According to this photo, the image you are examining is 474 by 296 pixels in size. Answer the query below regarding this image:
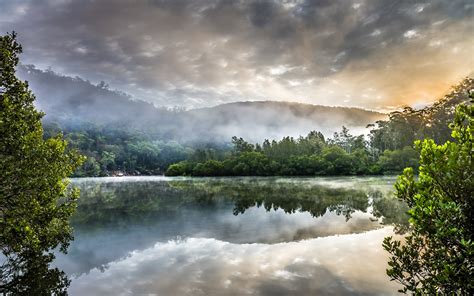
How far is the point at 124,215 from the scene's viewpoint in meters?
32.1

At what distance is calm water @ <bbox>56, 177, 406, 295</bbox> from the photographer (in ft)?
40.9

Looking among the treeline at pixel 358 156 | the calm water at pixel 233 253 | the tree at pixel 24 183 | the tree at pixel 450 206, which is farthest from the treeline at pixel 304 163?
the tree at pixel 24 183

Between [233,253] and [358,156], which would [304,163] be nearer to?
[358,156]

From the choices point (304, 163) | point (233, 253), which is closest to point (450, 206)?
point (233, 253)

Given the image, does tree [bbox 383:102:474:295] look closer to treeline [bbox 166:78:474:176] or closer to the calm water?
the calm water

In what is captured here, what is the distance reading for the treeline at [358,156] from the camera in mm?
93688

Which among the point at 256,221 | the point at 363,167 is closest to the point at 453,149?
the point at 256,221

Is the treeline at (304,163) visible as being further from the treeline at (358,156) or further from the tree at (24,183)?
the tree at (24,183)

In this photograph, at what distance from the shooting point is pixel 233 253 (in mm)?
17438

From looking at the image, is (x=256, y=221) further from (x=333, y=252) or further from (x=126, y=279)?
(x=126, y=279)

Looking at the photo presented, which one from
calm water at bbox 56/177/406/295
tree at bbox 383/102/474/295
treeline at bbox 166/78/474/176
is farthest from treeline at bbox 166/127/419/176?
tree at bbox 383/102/474/295

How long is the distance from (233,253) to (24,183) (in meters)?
11.3

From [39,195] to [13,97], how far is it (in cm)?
448

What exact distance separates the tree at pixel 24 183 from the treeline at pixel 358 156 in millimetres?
96781
